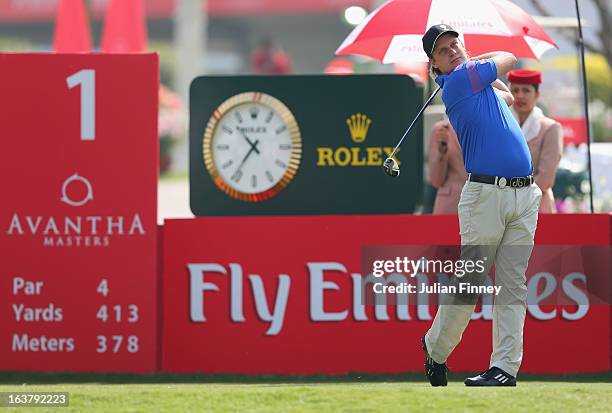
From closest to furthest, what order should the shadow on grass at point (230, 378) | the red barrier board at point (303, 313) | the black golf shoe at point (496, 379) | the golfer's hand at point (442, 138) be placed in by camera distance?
the black golf shoe at point (496, 379), the shadow on grass at point (230, 378), the red barrier board at point (303, 313), the golfer's hand at point (442, 138)

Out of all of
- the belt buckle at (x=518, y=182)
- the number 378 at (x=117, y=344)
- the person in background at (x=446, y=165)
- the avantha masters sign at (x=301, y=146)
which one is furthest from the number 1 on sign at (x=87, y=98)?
the belt buckle at (x=518, y=182)

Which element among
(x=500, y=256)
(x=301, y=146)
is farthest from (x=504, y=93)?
(x=301, y=146)

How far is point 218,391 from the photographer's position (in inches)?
279

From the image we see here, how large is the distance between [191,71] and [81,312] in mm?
32125

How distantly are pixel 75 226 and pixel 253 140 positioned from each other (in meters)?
1.22

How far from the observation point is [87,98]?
868 cm

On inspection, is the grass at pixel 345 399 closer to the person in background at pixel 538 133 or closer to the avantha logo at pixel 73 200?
the avantha logo at pixel 73 200

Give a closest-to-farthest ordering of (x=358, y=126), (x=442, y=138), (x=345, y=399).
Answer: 1. (x=345, y=399)
2. (x=442, y=138)
3. (x=358, y=126)

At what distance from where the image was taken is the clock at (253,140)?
29.2ft

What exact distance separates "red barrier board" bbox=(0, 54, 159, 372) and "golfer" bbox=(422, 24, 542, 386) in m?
2.32

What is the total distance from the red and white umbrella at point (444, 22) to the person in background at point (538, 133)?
0.67 ft

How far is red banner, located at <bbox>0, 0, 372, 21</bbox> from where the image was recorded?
62438 mm

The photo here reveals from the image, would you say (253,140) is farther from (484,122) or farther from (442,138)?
(484,122)

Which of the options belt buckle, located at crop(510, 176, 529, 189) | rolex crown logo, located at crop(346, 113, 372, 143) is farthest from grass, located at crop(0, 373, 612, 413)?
rolex crown logo, located at crop(346, 113, 372, 143)
